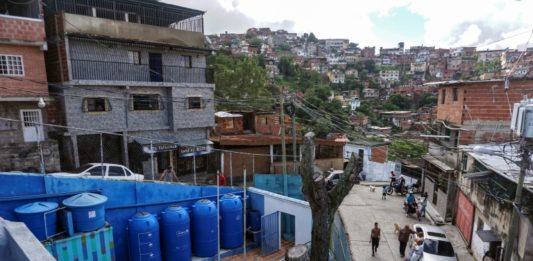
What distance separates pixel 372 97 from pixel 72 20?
277ft

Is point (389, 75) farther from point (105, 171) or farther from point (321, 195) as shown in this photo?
point (321, 195)

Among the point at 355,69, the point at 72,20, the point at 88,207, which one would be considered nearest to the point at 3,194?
the point at 88,207

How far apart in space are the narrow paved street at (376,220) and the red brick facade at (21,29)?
17224 millimetres

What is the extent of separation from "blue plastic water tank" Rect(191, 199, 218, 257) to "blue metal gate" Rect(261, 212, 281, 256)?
1.79 meters

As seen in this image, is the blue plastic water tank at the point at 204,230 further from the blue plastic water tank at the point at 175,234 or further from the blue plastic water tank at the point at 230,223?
the blue plastic water tank at the point at 230,223

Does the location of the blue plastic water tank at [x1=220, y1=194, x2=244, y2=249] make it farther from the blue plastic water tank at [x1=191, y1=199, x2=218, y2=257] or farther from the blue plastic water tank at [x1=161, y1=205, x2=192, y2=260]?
the blue plastic water tank at [x1=161, y1=205, x2=192, y2=260]

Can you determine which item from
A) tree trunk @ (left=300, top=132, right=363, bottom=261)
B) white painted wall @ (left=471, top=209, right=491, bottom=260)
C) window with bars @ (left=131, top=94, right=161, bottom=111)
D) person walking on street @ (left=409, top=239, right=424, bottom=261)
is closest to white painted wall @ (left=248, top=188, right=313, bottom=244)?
person walking on street @ (left=409, top=239, right=424, bottom=261)

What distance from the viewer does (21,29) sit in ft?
44.5

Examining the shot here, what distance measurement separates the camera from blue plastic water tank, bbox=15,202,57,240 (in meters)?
7.76

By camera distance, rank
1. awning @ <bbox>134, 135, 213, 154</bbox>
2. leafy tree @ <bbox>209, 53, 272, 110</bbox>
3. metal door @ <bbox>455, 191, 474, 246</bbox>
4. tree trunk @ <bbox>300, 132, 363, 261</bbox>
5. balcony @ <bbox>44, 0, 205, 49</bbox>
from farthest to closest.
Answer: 1. leafy tree @ <bbox>209, 53, 272, 110</bbox>
2. awning @ <bbox>134, 135, 213, 154</bbox>
3. balcony @ <bbox>44, 0, 205, 49</bbox>
4. metal door @ <bbox>455, 191, 474, 246</bbox>
5. tree trunk @ <bbox>300, 132, 363, 261</bbox>

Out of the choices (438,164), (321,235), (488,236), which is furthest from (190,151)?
(488,236)

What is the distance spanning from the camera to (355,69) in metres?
134

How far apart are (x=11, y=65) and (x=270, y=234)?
13685 millimetres

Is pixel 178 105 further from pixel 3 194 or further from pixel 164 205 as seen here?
pixel 3 194
